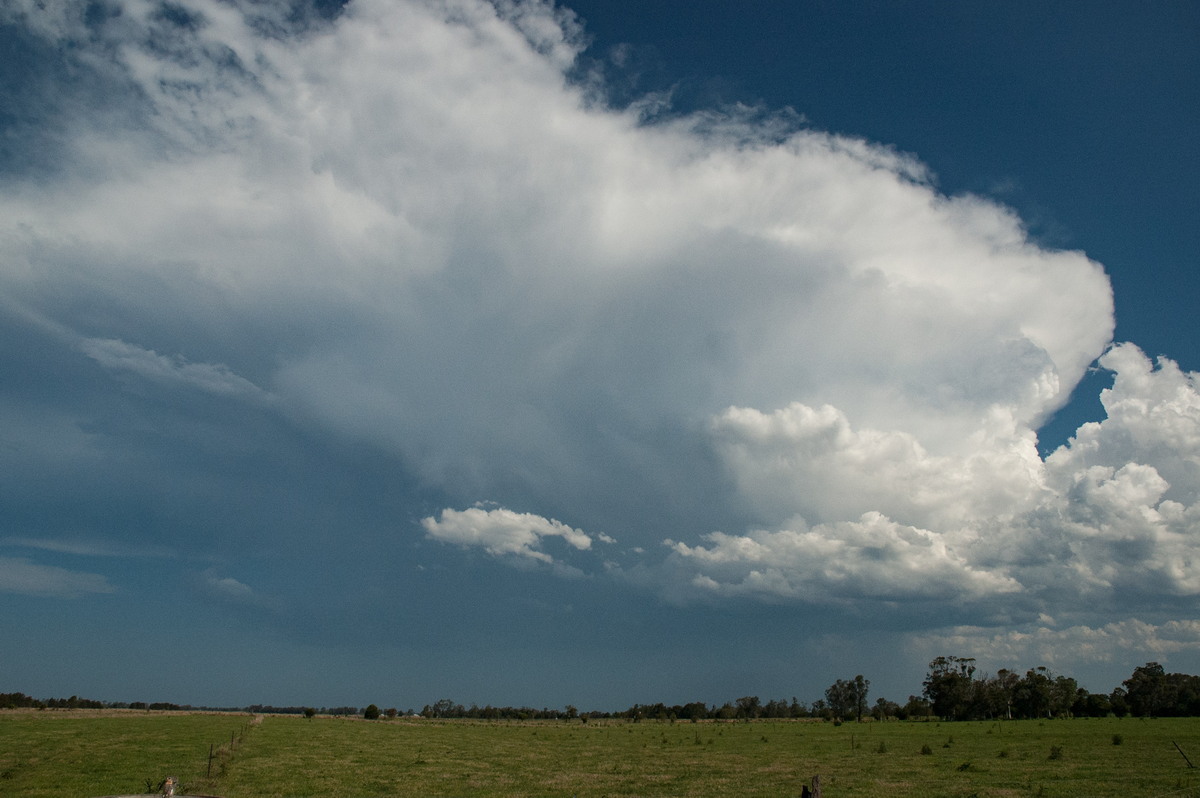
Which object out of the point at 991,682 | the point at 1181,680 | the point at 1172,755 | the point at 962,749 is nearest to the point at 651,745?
the point at 962,749

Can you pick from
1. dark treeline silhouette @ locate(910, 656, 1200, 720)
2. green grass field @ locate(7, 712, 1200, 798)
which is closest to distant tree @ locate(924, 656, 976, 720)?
dark treeline silhouette @ locate(910, 656, 1200, 720)

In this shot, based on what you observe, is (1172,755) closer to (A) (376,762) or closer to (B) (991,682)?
(A) (376,762)

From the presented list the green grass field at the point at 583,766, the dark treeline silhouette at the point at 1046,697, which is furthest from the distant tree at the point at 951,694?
the green grass field at the point at 583,766

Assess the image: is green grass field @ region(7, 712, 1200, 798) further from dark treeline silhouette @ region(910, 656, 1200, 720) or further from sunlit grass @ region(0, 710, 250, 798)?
dark treeline silhouette @ region(910, 656, 1200, 720)

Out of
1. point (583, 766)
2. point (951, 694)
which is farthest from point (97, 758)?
point (951, 694)

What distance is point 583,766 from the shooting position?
51312 millimetres

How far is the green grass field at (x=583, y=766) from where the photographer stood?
37250 millimetres

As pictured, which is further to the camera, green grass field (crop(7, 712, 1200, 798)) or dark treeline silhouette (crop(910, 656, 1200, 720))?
dark treeline silhouette (crop(910, 656, 1200, 720))

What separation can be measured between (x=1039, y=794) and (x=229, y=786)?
44.5 meters

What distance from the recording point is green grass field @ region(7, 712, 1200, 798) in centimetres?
3725

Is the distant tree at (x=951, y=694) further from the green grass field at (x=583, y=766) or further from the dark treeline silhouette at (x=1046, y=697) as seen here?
the green grass field at (x=583, y=766)

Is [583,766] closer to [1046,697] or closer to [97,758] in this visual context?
[97,758]

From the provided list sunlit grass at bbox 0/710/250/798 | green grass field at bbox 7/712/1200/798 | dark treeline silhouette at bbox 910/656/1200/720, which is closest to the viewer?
green grass field at bbox 7/712/1200/798

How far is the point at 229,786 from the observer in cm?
3781
